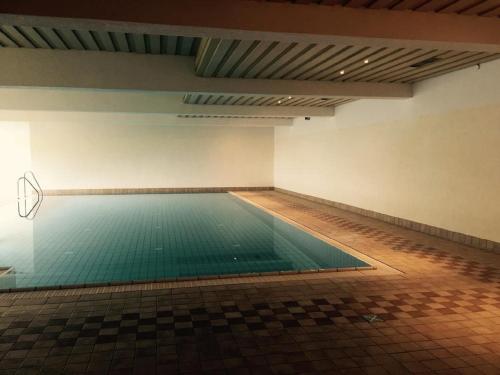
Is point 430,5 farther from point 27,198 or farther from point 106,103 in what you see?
point 27,198

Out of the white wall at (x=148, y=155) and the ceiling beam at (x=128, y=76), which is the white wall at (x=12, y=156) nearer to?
the white wall at (x=148, y=155)

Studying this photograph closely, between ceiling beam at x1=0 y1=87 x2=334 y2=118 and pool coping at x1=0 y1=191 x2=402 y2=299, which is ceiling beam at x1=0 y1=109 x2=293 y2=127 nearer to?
ceiling beam at x1=0 y1=87 x2=334 y2=118

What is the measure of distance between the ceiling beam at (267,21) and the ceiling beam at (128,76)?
2931 mm

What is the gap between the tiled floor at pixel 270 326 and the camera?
2625mm

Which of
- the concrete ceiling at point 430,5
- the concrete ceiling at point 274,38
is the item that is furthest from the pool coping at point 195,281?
the concrete ceiling at point 430,5

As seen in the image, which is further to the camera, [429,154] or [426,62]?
[429,154]

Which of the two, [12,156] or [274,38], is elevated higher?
[274,38]

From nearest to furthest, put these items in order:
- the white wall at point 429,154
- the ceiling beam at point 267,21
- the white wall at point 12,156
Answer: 1. the ceiling beam at point 267,21
2. the white wall at point 429,154
3. the white wall at point 12,156

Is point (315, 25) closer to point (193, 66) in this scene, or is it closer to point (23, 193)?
point (193, 66)

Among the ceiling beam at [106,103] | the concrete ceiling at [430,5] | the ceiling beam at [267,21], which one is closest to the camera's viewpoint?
the ceiling beam at [267,21]

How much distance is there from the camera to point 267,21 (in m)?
3.45

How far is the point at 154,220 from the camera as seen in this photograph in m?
8.86

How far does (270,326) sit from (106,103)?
800 centimetres

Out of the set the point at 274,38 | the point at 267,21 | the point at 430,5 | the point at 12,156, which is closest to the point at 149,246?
the point at 274,38
